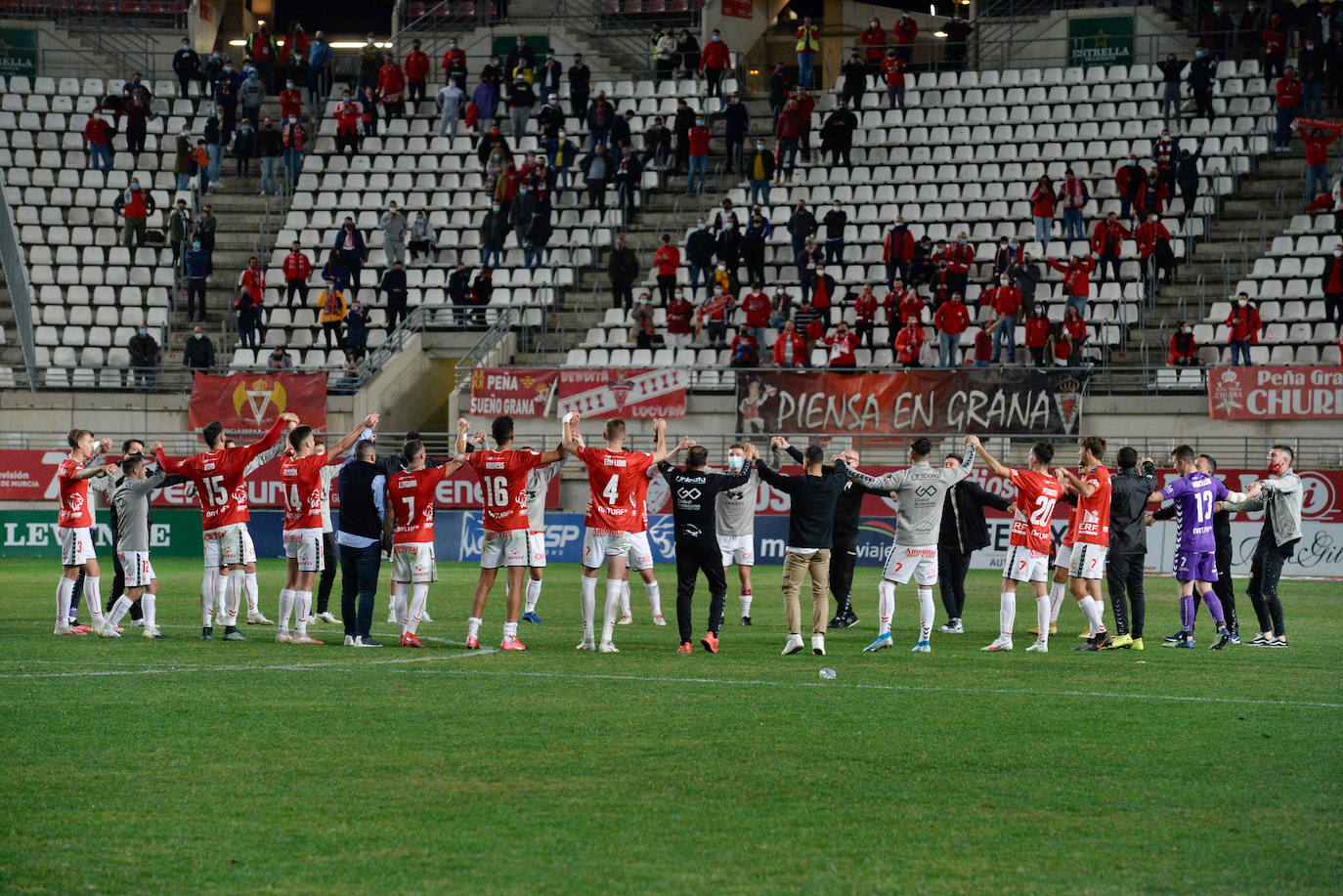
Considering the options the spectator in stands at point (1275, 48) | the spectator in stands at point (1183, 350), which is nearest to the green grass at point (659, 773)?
the spectator in stands at point (1183, 350)

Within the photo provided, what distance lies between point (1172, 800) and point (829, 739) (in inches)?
A: 94.7

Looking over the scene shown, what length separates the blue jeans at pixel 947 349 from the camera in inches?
1303

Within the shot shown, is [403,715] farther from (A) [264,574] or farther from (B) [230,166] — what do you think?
(B) [230,166]

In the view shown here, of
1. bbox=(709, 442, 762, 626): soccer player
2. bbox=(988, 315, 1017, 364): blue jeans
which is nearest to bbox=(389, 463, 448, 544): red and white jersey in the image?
bbox=(709, 442, 762, 626): soccer player

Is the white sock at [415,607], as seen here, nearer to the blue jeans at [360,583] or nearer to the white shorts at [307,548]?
the blue jeans at [360,583]

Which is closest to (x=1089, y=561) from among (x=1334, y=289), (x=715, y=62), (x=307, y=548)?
(x=307, y=548)

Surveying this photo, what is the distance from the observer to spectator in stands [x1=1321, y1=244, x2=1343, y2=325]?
3195 centimetres

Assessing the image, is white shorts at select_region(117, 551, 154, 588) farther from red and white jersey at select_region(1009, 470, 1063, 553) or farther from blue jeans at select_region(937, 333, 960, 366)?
blue jeans at select_region(937, 333, 960, 366)

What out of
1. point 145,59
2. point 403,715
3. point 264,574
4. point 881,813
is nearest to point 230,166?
point 145,59

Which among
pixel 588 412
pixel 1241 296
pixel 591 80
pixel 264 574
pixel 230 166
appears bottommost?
pixel 264 574

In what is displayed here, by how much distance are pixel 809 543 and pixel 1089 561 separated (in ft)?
10.4

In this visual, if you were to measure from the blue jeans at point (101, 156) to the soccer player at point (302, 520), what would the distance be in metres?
29.4

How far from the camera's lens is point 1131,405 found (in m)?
31.5

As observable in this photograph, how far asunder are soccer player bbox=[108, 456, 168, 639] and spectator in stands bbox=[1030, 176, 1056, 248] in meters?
23.6
